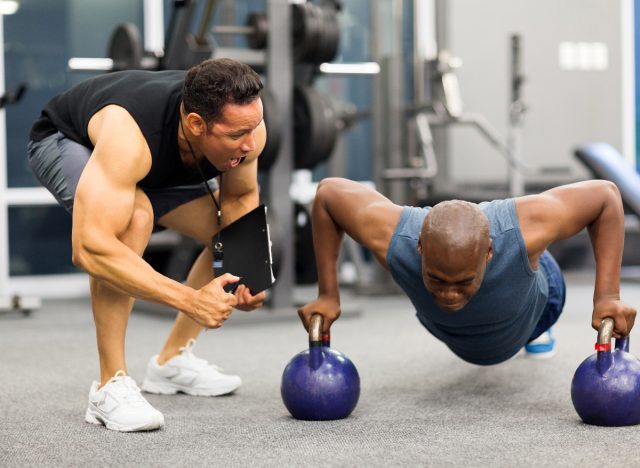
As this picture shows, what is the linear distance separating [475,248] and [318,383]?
500 millimetres

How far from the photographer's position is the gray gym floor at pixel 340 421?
5.76 ft

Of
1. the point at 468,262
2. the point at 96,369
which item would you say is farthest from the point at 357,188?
the point at 96,369

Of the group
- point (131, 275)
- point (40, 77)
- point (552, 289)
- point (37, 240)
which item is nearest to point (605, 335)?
point (552, 289)

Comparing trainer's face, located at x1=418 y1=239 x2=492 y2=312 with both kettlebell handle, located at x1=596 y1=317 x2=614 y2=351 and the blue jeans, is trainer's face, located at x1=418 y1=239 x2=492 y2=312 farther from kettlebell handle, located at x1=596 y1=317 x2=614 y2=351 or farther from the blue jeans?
the blue jeans

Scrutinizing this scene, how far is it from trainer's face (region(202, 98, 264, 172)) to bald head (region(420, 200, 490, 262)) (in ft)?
1.38

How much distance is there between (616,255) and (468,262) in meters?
0.43

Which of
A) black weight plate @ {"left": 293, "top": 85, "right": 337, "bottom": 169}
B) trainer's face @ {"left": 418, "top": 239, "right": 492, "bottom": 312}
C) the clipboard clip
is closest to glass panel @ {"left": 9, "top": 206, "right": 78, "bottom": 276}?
black weight plate @ {"left": 293, "top": 85, "right": 337, "bottom": 169}

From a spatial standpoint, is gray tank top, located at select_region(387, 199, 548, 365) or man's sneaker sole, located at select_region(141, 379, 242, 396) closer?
gray tank top, located at select_region(387, 199, 548, 365)

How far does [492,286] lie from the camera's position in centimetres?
193

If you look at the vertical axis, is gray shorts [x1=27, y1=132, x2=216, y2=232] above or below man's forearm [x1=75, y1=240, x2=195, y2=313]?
above

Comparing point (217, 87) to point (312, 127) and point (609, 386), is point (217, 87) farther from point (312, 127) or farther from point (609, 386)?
point (312, 127)

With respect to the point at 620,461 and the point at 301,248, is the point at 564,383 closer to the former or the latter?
the point at 620,461

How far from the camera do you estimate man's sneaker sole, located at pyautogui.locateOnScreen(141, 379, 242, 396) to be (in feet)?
7.86

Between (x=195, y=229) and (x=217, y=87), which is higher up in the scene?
(x=217, y=87)
